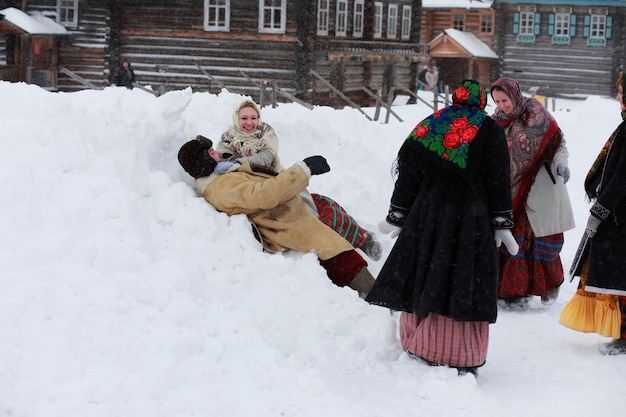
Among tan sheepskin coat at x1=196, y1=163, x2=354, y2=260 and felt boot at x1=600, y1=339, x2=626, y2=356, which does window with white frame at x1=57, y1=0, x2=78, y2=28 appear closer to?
tan sheepskin coat at x1=196, y1=163, x2=354, y2=260

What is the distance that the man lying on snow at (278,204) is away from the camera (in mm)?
5891

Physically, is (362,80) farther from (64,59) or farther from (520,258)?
(520,258)

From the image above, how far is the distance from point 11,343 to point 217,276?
4.68ft

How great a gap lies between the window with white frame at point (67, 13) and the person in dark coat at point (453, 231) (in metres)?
20.0

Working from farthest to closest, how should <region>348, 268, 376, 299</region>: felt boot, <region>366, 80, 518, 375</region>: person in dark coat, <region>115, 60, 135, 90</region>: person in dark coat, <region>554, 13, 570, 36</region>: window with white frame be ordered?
<region>554, 13, 570, 36</region>: window with white frame, <region>115, 60, 135, 90</region>: person in dark coat, <region>348, 268, 376, 299</region>: felt boot, <region>366, 80, 518, 375</region>: person in dark coat

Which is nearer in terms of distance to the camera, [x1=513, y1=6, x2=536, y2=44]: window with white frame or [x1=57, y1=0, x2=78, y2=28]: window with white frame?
[x1=57, y1=0, x2=78, y2=28]: window with white frame

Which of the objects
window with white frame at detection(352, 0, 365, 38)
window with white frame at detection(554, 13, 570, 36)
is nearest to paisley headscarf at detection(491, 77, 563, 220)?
window with white frame at detection(352, 0, 365, 38)

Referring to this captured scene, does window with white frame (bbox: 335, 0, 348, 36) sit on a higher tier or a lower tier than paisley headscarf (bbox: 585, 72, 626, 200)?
higher

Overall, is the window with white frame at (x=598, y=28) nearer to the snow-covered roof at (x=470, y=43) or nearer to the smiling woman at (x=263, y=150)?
the snow-covered roof at (x=470, y=43)

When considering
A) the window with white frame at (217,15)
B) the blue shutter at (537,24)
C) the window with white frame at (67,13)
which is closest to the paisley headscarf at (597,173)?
the window with white frame at (217,15)

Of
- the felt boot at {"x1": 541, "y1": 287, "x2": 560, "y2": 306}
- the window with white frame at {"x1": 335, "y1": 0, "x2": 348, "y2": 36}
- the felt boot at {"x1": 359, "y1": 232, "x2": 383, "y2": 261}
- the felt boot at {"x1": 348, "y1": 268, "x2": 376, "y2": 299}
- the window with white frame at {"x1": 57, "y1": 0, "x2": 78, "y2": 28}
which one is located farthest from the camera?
the window with white frame at {"x1": 335, "y1": 0, "x2": 348, "y2": 36}

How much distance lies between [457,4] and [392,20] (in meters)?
13.2

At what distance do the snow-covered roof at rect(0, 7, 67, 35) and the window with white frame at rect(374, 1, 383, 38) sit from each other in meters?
8.69

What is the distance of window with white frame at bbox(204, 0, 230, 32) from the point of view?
21.8 metres
